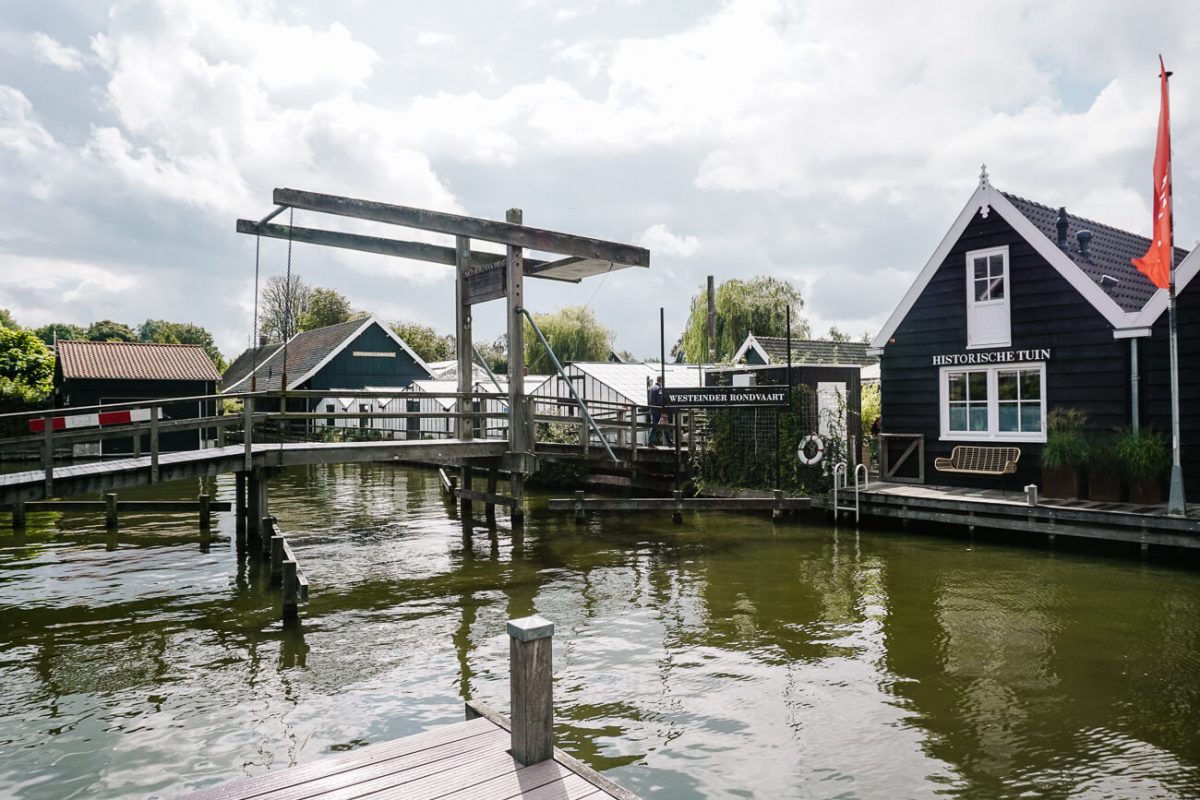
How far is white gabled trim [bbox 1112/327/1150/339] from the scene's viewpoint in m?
14.4

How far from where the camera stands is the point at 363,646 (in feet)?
30.3

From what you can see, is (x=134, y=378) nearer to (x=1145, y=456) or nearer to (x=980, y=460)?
(x=980, y=460)

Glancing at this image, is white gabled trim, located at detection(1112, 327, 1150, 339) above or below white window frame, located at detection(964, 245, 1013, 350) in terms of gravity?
below

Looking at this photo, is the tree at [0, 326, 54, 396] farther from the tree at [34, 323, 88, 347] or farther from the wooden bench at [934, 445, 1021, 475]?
the tree at [34, 323, 88, 347]

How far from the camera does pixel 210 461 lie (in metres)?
12.8

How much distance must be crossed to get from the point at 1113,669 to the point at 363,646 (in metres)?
7.89

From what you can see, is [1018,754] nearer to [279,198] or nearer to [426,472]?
[279,198]

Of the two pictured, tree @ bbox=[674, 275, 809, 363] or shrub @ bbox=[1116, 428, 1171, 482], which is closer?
shrub @ bbox=[1116, 428, 1171, 482]

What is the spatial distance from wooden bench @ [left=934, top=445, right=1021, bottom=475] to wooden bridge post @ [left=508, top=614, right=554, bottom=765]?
1420cm

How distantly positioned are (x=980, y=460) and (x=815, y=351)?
1326 cm

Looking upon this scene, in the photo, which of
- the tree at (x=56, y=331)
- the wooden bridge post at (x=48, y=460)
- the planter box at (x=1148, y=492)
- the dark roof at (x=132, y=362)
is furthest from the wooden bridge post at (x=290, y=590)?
the tree at (x=56, y=331)

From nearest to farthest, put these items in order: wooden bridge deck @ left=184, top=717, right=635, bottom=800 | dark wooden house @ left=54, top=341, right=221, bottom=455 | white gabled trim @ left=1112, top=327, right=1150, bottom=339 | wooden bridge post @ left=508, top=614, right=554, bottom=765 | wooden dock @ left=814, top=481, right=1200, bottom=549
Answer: wooden bridge deck @ left=184, top=717, right=635, bottom=800 → wooden bridge post @ left=508, top=614, right=554, bottom=765 → wooden dock @ left=814, top=481, right=1200, bottom=549 → white gabled trim @ left=1112, top=327, right=1150, bottom=339 → dark wooden house @ left=54, top=341, right=221, bottom=455

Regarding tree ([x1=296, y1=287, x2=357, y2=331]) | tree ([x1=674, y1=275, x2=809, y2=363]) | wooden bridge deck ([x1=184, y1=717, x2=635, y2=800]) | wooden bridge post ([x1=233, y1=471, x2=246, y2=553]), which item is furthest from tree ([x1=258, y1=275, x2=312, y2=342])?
wooden bridge deck ([x1=184, y1=717, x2=635, y2=800])

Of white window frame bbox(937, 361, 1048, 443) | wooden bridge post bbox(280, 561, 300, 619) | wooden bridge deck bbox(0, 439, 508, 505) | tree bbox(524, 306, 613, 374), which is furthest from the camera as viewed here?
tree bbox(524, 306, 613, 374)
